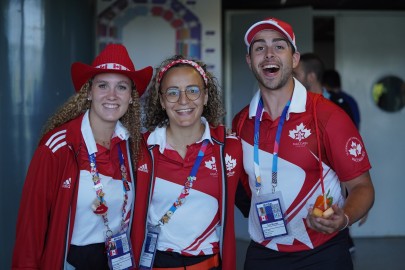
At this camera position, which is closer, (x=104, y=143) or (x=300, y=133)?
(x=300, y=133)

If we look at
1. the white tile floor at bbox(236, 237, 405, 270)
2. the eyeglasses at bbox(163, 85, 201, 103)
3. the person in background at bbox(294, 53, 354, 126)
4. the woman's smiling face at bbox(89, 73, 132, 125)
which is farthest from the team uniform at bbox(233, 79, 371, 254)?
the white tile floor at bbox(236, 237, 405, 270)

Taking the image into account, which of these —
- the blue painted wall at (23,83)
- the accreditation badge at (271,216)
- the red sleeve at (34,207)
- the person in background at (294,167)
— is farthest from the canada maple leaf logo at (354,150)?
the blue painted wall at (23,83)

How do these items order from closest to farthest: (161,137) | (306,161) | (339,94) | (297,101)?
(306,161) < (297,101) < (161,137) < (339,94)

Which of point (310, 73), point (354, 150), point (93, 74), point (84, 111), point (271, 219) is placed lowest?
point (271, 219)

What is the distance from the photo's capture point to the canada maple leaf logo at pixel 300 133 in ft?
9.48

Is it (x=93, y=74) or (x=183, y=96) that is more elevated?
(x=93, y=74)

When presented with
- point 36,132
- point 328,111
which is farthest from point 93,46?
point 328,111

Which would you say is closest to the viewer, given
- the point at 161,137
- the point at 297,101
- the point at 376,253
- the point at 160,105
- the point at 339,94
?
the point at 297,101

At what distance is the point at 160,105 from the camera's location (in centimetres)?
326

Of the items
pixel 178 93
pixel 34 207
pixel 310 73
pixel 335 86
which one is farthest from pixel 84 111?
pixel 335 86

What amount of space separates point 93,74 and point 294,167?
115cm

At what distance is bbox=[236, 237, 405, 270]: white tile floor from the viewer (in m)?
6.02

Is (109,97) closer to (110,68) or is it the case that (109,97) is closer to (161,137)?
(110,68)

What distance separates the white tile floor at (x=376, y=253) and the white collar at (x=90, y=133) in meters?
3.09
